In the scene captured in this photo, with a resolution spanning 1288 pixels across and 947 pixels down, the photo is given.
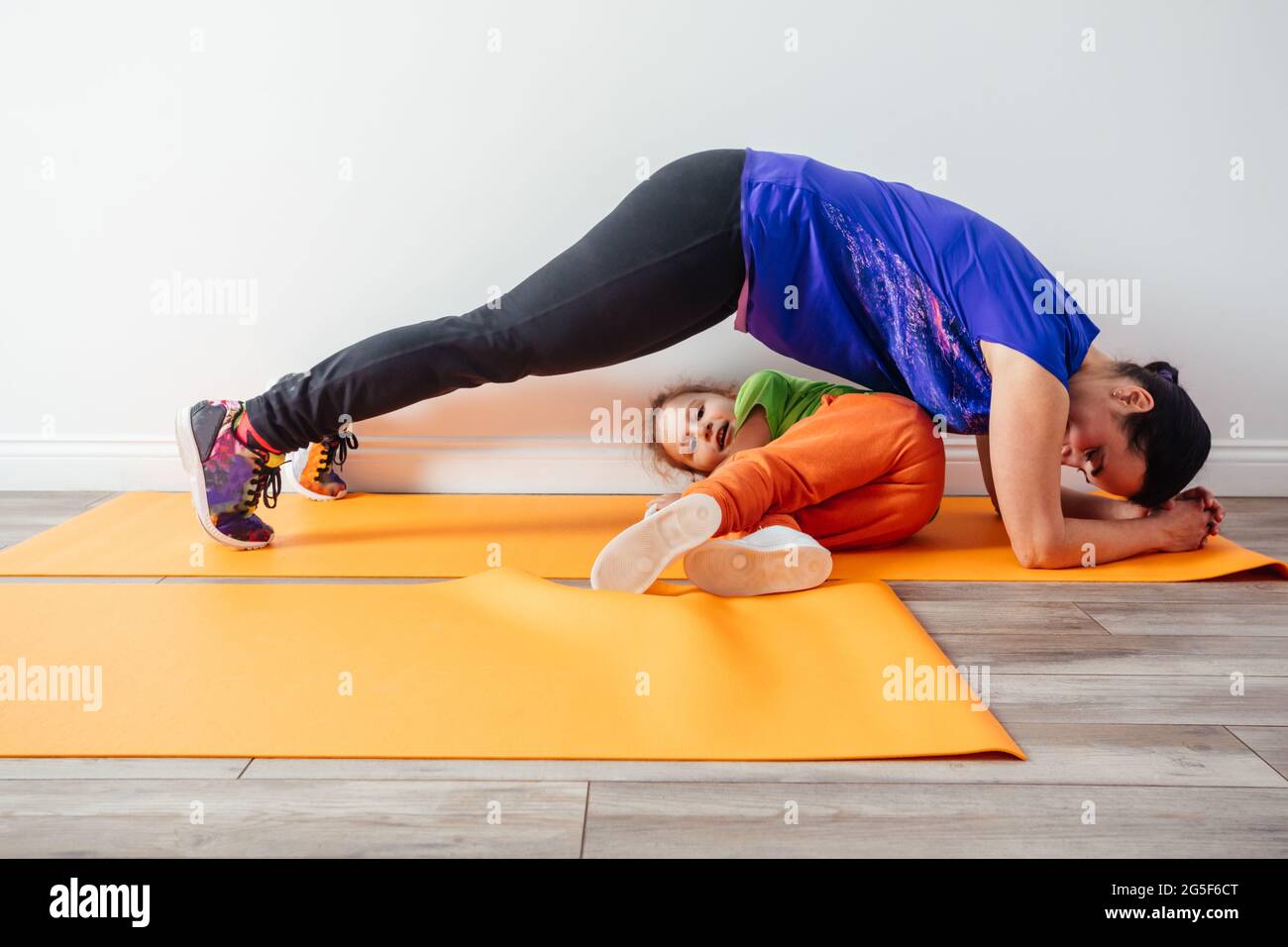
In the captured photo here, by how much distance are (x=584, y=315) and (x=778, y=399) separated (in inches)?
22.2

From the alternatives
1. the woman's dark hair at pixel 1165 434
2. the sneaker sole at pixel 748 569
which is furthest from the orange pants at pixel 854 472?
the woman's dark hair at pixel 1165 434

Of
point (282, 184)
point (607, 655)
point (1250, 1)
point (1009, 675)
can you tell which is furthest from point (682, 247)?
point (1250, 1)

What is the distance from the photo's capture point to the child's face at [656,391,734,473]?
2.18 metres

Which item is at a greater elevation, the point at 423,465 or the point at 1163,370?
the point at 1163,370

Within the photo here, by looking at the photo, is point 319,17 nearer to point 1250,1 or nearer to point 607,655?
point 607,655

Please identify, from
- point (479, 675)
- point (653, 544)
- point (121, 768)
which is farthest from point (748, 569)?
point (121, 768)

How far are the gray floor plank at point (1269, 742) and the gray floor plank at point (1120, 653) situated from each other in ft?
0.56

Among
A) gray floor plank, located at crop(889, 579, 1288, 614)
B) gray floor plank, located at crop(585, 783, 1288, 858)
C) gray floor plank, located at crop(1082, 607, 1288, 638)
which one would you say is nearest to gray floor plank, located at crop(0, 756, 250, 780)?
gray floor plank, located at crop(585, 783, 1288, 858)

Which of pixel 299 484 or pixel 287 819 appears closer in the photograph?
pixel 287 819

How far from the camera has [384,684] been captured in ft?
4.07

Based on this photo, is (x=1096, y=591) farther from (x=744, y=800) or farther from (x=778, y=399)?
(x=744, y=800)

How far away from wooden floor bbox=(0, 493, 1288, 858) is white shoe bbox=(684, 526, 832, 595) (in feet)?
1.43

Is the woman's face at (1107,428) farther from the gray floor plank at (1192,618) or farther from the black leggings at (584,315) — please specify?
the black leggings at (584,315)

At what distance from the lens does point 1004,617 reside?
5.11 feet
